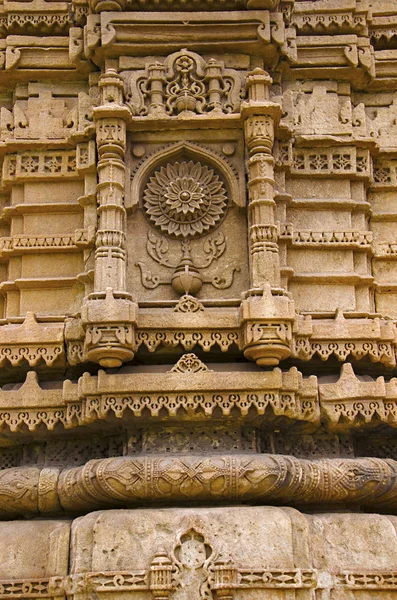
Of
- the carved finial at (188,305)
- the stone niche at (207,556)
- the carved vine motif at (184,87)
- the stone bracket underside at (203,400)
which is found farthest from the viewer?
the carved vine motif at (184,87)

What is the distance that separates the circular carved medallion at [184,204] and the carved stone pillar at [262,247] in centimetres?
44

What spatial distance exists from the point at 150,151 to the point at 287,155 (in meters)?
1.58

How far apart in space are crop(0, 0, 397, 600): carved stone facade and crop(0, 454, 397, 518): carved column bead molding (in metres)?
0.02

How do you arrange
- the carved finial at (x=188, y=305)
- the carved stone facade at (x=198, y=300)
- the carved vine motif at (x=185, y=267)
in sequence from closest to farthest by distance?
the carved stone facade at (x=198, y=300), the carved finial at (x=188, y=305), the carved vine motif at (x=185, y=267)

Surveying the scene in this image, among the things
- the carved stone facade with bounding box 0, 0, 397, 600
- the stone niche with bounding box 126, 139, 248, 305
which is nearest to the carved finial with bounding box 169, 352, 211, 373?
the carved stone facade with bounding box 0, 0, 397, 600

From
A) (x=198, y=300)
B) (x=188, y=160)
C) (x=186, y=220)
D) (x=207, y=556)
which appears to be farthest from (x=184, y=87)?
(x=207, y=556)

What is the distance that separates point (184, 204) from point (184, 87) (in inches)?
54.5

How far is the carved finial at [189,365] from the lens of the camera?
26.6ft

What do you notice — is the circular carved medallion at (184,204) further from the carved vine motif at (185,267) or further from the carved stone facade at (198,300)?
the carved vine motif at (185,267)

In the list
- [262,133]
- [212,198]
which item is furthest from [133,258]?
[262,133]

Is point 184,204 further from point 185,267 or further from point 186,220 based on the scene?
point 185,267

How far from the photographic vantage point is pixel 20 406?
8.37 m

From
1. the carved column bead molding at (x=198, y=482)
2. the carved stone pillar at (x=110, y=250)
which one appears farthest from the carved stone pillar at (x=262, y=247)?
the carved stone pillar at (x=110, y=250)

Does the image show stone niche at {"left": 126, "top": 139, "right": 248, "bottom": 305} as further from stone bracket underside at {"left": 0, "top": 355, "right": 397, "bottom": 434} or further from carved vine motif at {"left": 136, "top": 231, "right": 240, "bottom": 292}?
stone bracket underside at {"left": 0, "top": 355, "right": 397, "bottom": 434}
